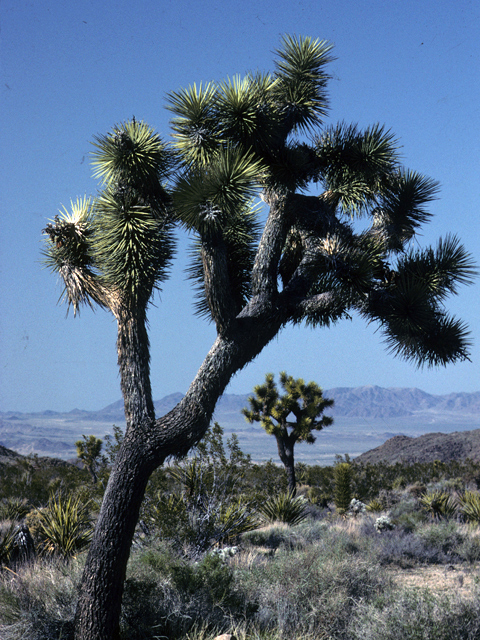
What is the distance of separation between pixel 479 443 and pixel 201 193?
122ft

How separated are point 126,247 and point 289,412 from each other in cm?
1387

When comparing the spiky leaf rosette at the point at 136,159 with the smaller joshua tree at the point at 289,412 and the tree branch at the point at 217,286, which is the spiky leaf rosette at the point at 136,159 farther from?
the smaller joshua tree at the point at 289,412

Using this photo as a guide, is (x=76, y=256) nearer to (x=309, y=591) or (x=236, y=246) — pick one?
(x=236, y=246)

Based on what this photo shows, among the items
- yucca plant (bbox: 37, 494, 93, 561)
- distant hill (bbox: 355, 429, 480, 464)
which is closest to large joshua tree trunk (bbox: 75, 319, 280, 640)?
yucca plant (bbox: 37, 494, 93, 561)

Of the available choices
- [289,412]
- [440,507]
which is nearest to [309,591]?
[440,507]

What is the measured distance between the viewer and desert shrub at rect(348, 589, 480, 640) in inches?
215

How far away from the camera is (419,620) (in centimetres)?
559

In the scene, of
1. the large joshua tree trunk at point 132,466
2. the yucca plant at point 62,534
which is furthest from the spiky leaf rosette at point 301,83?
the yucca plant at point 62,534

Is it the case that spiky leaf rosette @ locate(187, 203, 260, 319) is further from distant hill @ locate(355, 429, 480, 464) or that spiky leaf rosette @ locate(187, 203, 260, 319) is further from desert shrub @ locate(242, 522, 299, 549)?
distant hill @ locate(355, 429, 480, 464)

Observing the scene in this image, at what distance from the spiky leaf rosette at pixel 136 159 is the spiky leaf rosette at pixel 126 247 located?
29 cm

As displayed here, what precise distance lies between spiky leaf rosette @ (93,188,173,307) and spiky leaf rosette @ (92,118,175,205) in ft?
0.96

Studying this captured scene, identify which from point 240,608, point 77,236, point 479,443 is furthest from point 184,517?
point 479,443

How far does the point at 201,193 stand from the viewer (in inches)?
272

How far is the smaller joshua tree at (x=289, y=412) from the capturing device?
64.9 ft
